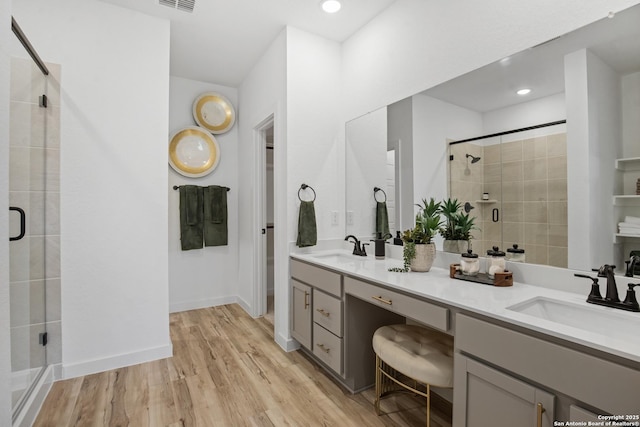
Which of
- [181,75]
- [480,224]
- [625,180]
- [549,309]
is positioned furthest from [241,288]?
[625,180]

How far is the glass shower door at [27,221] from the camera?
5.98 ft

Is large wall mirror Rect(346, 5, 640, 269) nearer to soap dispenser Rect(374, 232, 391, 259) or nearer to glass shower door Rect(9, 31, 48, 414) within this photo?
soap dispenser Rect(374, 232, 391, 259)

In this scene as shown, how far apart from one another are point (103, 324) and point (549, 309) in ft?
9.19

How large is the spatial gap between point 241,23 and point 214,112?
1318mm

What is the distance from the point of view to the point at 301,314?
2467mm

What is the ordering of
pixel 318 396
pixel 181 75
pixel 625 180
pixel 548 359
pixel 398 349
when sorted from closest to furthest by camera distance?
pixel 548 359 < pixel 625 180 < pixel 398 349 < pixel 318 396 < pixel 181 75

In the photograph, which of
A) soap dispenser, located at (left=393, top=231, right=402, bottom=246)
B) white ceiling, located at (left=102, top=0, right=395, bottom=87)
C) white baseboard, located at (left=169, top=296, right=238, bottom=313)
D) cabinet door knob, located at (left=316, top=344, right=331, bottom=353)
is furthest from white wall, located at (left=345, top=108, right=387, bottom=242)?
white baseboard, located at (left=169, top=296, right=238, bottom=313)

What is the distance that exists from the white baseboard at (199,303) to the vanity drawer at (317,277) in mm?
1679

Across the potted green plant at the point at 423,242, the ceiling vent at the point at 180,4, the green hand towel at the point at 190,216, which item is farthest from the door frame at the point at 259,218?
the potted green plant at the point at 423,242

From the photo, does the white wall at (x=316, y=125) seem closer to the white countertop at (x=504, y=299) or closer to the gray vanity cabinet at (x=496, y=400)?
the white countertop at (x=504, y=299)

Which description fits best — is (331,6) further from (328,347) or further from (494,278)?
(328,347)

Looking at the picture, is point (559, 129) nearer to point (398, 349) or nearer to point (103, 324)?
point (398, 349)

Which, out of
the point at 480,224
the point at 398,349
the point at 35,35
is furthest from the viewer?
the point at 35,35

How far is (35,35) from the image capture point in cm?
217
